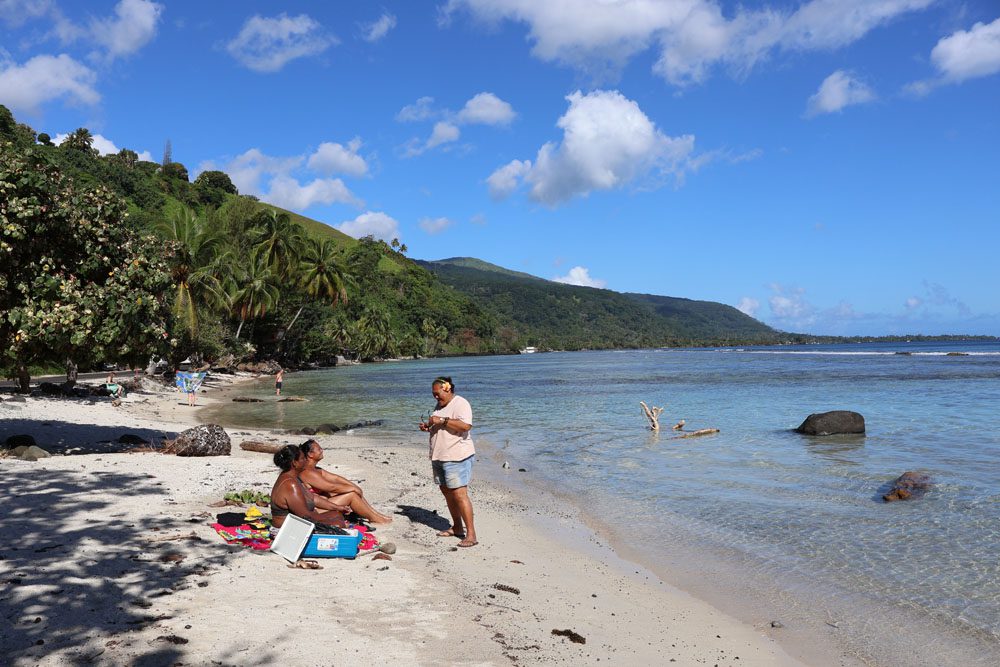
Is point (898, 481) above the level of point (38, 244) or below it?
below

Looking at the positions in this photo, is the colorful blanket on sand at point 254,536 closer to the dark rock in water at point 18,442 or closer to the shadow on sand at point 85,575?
the shadow on sand at point 85,575

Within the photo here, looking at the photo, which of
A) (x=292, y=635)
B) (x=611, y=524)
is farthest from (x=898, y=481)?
(x=292, y=635)

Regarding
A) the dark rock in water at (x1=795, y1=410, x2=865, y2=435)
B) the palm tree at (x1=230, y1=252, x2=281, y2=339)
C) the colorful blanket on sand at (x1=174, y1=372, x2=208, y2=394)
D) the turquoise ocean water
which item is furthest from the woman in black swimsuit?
the palm tree at (x1=230, y1=252, x2=281, y2=339)

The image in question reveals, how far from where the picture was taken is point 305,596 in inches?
206

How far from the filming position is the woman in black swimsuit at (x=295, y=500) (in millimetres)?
6785

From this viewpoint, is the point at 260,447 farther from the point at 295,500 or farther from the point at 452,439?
the point at 452,439

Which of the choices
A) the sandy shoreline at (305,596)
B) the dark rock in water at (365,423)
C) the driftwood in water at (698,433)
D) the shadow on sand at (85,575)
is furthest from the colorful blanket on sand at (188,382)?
the shadow on sand at (85,575)

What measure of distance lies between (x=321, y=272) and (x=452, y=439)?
5882cm

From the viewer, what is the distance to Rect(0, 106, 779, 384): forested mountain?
29.9 feet

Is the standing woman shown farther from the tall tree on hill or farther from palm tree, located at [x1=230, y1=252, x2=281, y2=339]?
palm tree, located at [x1=230, y1=252, x2=281, y2=339]

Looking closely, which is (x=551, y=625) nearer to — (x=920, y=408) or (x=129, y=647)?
(x=129, y=647)

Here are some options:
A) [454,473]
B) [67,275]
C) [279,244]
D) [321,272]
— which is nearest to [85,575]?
[454,473]

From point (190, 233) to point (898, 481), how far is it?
4457 centimetres

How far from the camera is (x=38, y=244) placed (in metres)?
9.34
